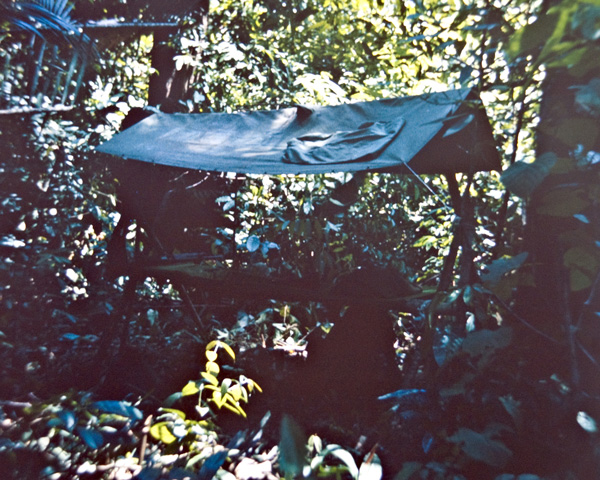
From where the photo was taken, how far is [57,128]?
322 cm

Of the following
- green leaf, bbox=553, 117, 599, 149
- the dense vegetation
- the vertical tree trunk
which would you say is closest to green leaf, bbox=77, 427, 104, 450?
the dense vegetation

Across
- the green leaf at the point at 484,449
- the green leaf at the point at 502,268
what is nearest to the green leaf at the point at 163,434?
the green leaf at the point at 484,449

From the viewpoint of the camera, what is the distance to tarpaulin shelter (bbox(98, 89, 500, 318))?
8.71ft

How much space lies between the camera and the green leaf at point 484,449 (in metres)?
0.96

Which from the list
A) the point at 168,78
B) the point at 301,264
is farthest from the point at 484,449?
the point at 168,78

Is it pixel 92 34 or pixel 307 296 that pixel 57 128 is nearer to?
pixel 92 34

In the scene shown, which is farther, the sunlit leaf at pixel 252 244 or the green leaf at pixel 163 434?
the sunlit leaf at pixel 252 244

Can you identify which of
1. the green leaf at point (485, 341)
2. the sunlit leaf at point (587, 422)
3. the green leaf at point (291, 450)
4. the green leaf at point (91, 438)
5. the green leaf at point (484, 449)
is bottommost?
the green leaf at point (91, 438)

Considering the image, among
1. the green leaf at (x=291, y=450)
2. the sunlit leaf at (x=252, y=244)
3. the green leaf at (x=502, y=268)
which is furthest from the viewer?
the sunlit leaf at (x=252, y=244)

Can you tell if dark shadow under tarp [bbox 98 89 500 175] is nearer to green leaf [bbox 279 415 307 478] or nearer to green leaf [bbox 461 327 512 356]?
green leaf [bbox 461 327 512 356]

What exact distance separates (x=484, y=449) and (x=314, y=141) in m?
2.22

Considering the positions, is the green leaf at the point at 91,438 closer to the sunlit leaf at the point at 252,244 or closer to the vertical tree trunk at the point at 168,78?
the sunlit leaf at the point at 252,244

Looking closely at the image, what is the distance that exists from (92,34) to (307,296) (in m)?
1.72

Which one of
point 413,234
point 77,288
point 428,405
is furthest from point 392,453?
point 77,288
